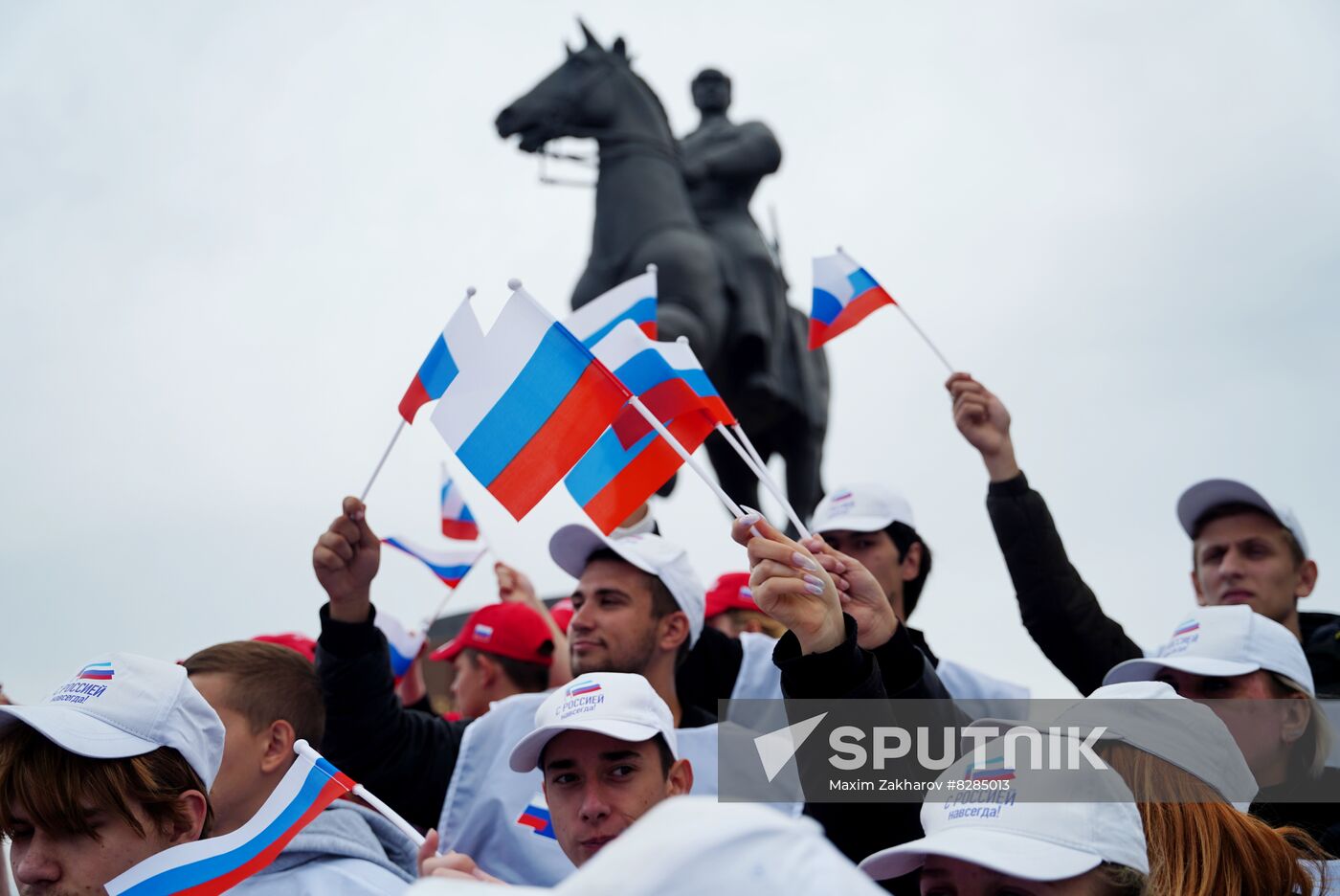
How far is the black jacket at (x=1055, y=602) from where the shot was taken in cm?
407

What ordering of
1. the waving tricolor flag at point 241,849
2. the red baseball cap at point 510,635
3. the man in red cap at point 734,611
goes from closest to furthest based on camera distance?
the waving tricolor flag at point 241,849, the red baseball cap at point 510,635, the man in red cap at point 734,611

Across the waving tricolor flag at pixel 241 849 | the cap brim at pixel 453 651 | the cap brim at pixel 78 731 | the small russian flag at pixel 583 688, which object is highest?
the cap brim at pixel 453 651

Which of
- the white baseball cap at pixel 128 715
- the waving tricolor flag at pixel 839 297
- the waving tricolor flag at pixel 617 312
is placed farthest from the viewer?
the waving tricolor flag at pixel 839 297

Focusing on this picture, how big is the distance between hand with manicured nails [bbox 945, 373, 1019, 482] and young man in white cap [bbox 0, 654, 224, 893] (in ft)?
7.95

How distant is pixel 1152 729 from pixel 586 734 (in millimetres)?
1223

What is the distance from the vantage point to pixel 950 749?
3.10 m

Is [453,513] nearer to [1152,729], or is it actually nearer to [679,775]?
[679,775]

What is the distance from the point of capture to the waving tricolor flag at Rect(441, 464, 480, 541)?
6211 mm

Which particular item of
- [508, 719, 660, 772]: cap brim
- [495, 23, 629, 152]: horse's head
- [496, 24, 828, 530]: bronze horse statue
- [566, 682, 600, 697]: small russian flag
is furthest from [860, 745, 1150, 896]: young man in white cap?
[495, 23, 629, 152]: horse's head

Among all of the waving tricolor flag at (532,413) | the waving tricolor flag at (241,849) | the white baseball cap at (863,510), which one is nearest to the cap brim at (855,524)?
the white baseball cap at (863,510)

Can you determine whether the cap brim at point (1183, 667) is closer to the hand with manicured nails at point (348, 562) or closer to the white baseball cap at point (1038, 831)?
the white baseball cap at point (1038, 831)

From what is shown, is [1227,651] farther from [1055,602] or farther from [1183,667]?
[1055,602]

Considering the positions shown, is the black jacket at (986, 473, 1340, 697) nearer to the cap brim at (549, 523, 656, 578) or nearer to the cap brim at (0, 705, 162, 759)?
the cap brim at (549, 523, 656, 578)

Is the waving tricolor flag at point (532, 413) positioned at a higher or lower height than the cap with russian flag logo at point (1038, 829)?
higher
